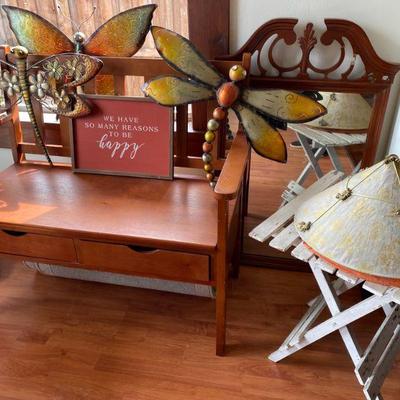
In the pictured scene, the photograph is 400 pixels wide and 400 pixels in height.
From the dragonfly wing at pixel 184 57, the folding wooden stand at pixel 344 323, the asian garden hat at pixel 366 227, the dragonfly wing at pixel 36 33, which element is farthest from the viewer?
the dragonfly wing at pixel 36 33

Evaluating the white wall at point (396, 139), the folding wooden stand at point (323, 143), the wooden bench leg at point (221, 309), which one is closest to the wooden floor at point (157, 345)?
the wooden bench leg at point (221, 309)

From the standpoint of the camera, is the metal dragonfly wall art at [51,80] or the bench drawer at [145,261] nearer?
the bench drawer at [145,261]

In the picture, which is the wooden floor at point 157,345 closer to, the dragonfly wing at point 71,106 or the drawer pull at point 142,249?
the drawer pull at point 142,249

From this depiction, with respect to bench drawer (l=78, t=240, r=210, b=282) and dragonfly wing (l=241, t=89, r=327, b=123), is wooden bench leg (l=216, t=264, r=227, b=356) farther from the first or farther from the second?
dragonfly wing (l=241, t=89, r=327, b=123)

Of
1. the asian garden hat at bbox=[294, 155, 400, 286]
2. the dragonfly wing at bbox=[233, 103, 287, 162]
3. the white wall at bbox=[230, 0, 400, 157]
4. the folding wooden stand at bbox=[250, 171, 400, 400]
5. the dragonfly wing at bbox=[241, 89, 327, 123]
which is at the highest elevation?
the white wall at bbox=[230, 0, 400, 157]

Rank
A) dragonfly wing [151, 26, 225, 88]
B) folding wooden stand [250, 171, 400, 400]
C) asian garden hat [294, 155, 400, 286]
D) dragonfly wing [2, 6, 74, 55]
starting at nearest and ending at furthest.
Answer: asian garden hat [294, 155, 400, 286], folding wooden stand [250, 171, 400, 400], dragonfly wing [151, 26, 225, 88], dragonfly wing [2, 6, 74, 55]

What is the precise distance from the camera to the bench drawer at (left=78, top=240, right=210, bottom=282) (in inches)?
45.3

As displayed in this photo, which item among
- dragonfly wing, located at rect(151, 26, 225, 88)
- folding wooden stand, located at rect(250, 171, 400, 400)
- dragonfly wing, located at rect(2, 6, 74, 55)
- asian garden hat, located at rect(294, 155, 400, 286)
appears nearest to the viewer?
asian garden hat, located at rect(294, 155, 400, 286)

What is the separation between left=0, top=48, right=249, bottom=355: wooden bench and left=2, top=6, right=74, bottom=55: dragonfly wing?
0.17 metres

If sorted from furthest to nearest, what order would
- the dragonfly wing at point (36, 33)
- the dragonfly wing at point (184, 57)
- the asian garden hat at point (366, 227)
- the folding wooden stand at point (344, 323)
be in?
the dragonfly wing at point (36, 33) < the dragonfly wing at point (184, 57) < the folding wooden stand at point (344, 323) < the asian garden hat at point (366, 227)

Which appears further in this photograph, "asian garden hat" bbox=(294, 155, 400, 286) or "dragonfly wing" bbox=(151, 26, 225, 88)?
"dragonfly wing" bbox=(151, 26, 225, 88)

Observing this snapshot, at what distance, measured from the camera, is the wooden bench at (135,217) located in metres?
1.13

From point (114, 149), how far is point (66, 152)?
0.22 meters

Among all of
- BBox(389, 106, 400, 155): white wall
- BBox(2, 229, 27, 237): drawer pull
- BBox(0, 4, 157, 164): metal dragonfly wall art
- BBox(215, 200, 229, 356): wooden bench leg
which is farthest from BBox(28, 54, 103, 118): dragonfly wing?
BBox(389, 106, 400, 155): white wall
